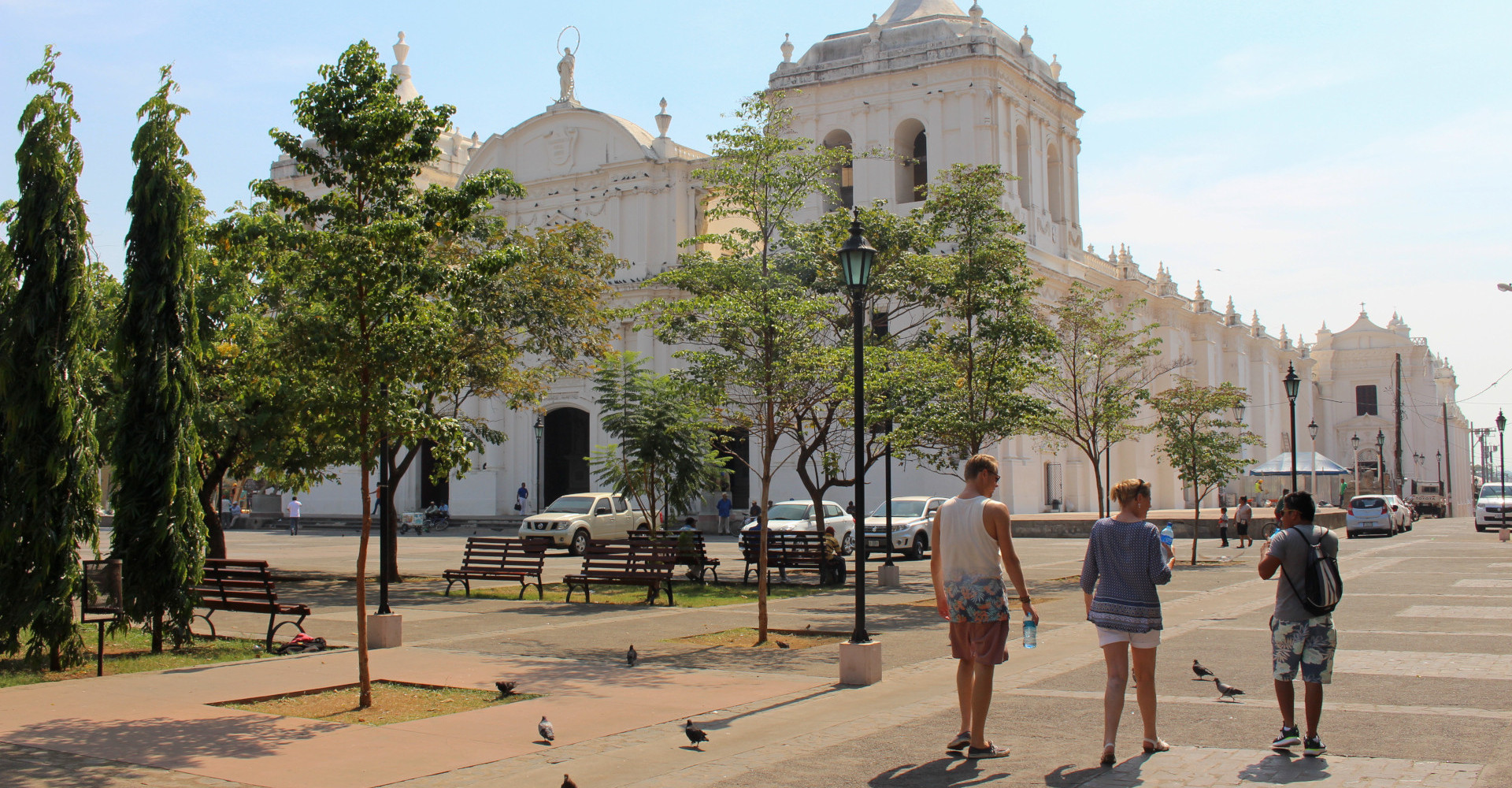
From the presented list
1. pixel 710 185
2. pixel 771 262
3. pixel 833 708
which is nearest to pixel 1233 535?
pixel 771 262

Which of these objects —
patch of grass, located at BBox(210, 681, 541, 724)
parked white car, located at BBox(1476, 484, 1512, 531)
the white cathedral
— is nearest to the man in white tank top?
patch of grass, located at BBox(210, 681, 541, 724)

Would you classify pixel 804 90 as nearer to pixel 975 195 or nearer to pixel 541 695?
pixel 975 195

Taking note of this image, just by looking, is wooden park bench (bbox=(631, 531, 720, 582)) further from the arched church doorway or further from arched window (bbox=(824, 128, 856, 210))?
the arched church doorway

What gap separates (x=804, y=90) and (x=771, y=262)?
26.8m

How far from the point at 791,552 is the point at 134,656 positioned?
1154 centimetres

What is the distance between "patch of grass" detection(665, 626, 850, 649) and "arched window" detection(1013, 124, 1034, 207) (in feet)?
107

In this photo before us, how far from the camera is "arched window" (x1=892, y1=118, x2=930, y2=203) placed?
4369cm

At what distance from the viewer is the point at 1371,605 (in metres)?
16.8

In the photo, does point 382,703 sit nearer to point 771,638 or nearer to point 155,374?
point 155,374

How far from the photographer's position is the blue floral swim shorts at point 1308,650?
7.40 m

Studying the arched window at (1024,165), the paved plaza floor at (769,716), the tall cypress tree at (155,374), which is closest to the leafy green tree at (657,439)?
the paved plaza floor at (769,716)

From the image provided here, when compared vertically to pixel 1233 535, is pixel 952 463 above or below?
above

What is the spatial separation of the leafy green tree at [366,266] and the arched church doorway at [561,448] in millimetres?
38418

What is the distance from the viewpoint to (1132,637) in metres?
7.35
